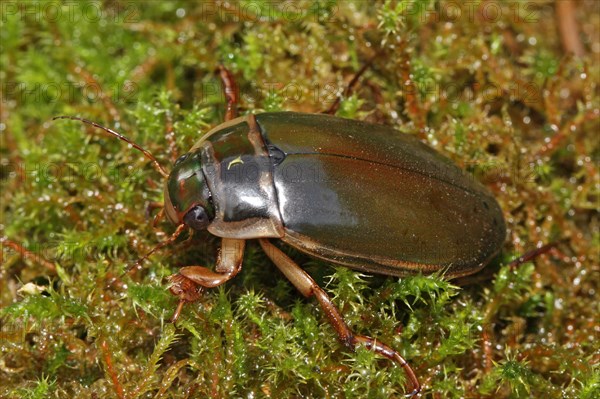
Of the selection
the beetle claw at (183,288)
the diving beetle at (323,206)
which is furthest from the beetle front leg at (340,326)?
the beetle claw at (183,288)

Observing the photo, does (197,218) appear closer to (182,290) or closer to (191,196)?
(191,196)

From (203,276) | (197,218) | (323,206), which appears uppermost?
(323,206)

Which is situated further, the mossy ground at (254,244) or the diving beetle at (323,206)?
the mossy ground at (254,244)

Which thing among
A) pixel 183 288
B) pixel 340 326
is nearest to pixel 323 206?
pixel 340 326

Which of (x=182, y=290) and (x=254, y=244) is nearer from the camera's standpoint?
(x=182, y=290)

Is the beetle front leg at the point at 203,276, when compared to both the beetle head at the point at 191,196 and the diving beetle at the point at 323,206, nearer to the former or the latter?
the diving beetle at the point at 323,206

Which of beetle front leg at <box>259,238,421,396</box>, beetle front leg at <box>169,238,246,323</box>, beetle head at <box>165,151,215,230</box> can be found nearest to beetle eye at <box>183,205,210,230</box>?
beetle head at <box>165,151,215,230</box>
